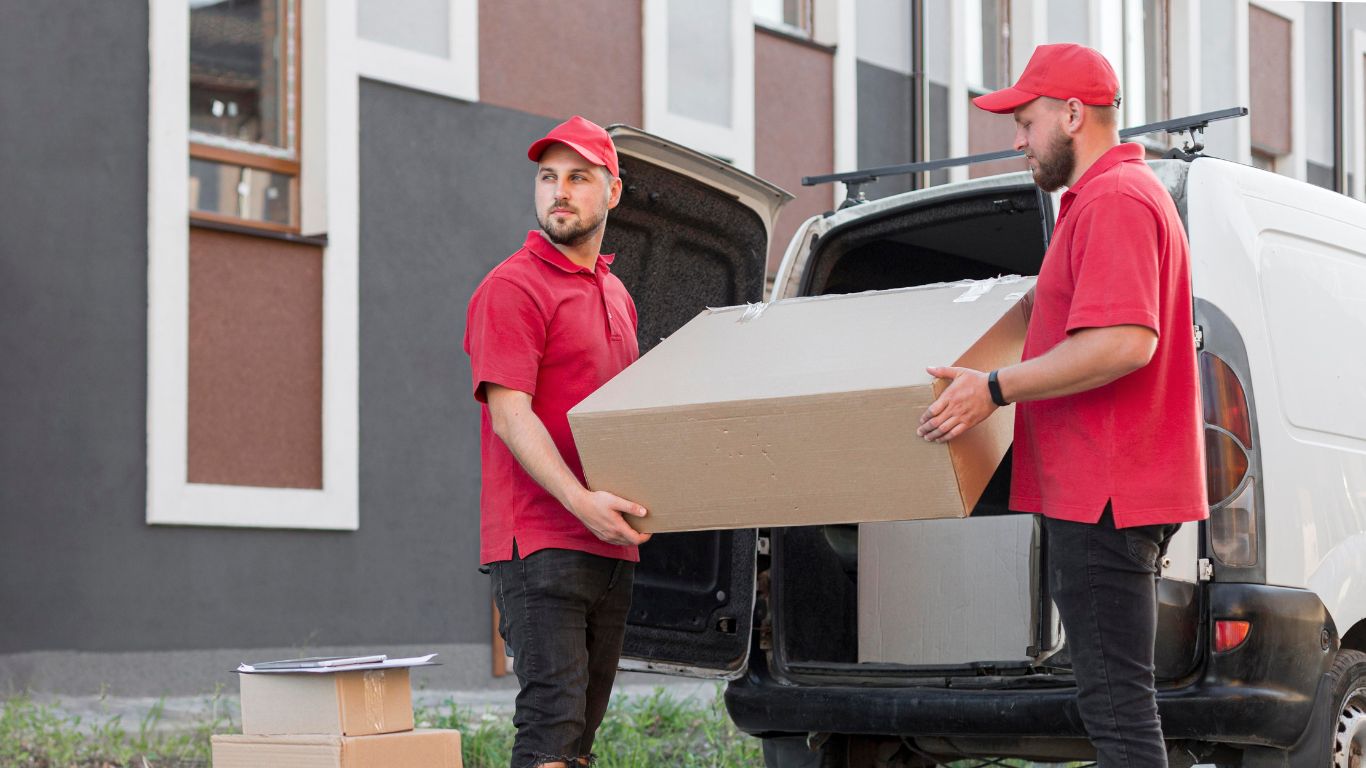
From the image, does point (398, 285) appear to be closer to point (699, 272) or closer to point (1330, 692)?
point (699, 272)

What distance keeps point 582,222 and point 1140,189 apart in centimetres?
119

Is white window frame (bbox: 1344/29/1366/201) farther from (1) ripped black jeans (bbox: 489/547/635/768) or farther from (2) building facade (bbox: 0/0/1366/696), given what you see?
(1) ripped black jeans (bbox: 489/547/635/768)

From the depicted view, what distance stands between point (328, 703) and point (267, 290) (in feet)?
19.8

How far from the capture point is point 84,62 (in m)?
9.00

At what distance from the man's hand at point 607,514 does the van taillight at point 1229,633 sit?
157 cm

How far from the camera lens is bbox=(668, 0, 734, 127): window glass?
39.3 feet

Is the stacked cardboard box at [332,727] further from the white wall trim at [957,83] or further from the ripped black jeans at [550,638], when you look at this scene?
the white wall trim at [957,83]

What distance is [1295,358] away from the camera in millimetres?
4691

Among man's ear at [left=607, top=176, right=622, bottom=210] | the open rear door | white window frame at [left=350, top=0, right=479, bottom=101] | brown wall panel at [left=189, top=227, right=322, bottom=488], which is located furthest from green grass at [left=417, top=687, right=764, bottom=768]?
white window frame at [left=350, top=0, right=479, bottom=101]

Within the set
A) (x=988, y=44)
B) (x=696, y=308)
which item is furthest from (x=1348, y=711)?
(x=988, y=44)

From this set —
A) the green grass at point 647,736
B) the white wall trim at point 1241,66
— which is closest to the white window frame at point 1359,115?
the white wall trim at point 1241,66

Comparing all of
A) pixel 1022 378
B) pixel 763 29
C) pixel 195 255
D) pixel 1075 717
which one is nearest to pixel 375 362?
pixel 195 255

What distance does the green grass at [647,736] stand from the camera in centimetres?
681

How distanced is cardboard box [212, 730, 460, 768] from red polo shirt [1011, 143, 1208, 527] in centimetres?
146
